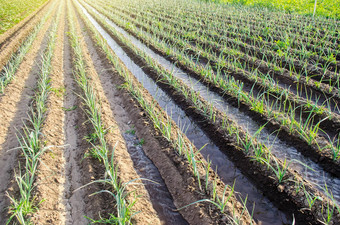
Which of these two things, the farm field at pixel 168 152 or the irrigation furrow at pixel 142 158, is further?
the irrigation furrow at pixel 142 158

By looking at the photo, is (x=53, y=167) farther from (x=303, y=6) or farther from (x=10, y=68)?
(x=303, y=6)

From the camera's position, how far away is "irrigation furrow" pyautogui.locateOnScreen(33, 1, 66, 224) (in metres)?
2.36

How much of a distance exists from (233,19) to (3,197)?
9.90m

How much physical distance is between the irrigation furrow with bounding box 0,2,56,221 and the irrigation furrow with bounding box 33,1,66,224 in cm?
32

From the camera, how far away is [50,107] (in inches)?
161

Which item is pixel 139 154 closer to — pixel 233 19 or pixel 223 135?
pixel 223 135

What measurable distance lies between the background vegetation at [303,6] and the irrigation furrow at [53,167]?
9.80 meters

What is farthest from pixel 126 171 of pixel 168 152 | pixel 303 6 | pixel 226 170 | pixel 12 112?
pixel 303 6

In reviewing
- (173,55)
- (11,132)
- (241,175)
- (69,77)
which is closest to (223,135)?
(241,175)

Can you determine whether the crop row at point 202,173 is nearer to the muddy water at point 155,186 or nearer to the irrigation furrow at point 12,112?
the muddy water at point 155,186

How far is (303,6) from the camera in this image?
11711 mm

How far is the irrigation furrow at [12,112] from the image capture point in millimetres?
2888

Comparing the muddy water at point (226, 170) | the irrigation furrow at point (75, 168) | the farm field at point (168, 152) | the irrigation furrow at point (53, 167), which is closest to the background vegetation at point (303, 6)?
the farm field at point (168, 152)

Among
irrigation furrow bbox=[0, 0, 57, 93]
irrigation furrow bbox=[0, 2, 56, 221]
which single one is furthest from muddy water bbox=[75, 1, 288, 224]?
irrigation furrow bbox=[0, 0, 57, 93]
